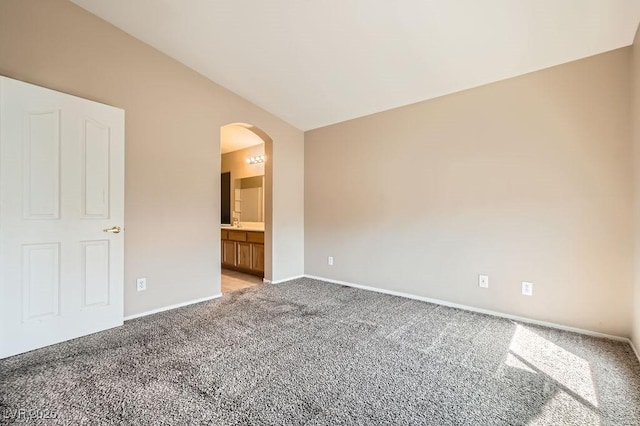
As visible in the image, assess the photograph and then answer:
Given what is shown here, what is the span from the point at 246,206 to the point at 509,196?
434 centimetres

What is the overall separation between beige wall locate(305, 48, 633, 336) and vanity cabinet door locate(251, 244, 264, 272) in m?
1.43

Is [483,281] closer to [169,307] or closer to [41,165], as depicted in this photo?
[169,307]

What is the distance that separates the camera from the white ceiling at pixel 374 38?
2.14 meters

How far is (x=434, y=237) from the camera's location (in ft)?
10.9

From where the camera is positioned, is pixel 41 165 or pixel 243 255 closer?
pixel 41 165

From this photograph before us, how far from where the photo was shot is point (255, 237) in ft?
15.4

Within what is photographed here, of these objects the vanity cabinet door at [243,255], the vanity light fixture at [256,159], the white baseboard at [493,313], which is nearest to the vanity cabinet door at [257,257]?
the vanity cabinet door at [243,255]

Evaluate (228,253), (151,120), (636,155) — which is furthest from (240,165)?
(636,155)

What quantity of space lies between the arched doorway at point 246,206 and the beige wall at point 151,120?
27.1 inches

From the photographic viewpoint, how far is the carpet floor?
1487 mm

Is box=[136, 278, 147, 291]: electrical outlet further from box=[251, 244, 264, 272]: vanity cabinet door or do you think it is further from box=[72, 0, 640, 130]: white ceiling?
box=[72, 0, 640, 130]: white ceiling

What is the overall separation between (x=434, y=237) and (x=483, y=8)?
7.05 feet

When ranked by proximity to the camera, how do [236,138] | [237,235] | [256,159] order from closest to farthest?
[237,235], [236,138], [256,159]

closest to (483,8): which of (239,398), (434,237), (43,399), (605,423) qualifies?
(434,237)
